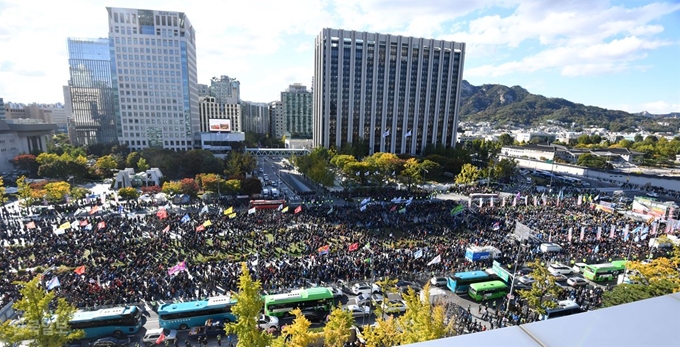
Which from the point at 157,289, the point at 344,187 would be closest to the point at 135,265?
the point at 157,289

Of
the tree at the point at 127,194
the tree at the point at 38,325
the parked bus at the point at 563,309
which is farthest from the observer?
the tree at the point at 127,194

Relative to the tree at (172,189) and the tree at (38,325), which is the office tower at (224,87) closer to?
the tree at (172,189)

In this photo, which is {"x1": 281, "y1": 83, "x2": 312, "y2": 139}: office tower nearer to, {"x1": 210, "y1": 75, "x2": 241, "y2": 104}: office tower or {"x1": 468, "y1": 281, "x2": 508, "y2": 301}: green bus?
{"x1": 210, "y1": 75, "x2": 241, "y2": 104}: office tower

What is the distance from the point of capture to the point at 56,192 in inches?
1406

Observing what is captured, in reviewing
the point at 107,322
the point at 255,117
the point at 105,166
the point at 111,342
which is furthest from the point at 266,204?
the point at 255,117

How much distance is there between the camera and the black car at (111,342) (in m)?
15.3

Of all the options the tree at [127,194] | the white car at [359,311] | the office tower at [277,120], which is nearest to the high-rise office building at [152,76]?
the tree at [127,194]

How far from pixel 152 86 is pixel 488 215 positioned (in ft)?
267

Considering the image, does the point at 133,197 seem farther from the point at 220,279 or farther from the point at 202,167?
the point at 220,279

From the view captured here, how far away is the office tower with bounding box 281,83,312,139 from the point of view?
132 meters

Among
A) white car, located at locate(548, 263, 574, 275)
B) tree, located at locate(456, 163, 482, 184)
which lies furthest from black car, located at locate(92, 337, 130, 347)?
tree, located at locate(456, 163, 482, 184)

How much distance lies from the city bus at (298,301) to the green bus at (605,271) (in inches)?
750

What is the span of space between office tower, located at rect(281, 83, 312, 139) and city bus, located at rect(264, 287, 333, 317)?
11450 cm

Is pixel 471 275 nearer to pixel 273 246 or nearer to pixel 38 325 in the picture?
pixel 273 246
